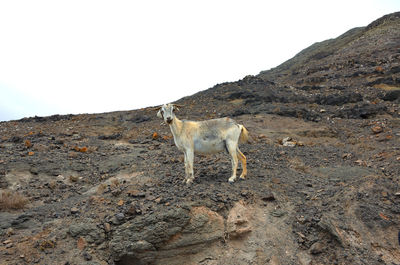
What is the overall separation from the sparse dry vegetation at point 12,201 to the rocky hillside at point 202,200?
30mm

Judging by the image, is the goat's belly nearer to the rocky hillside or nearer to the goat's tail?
the goat's tail

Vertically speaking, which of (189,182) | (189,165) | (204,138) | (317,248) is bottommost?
(317,248)

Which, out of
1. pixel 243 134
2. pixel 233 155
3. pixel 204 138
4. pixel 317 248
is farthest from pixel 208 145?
pixel 317 248

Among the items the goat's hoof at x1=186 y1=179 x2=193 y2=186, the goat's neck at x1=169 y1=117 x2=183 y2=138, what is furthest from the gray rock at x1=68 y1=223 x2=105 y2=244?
the goat's neck at x1=169 y1=117 x2=183 y2=138

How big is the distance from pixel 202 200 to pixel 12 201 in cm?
565

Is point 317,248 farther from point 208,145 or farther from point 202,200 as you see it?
point 208,145

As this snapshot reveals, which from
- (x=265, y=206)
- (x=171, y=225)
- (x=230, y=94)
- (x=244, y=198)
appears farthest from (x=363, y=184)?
(x=230, y=94)

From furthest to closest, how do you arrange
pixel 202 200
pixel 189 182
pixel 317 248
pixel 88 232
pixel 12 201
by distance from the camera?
pixel 189 182 → pixel 12 201 → pixel 202 200 → pixel 88 232 → pixel 317 248

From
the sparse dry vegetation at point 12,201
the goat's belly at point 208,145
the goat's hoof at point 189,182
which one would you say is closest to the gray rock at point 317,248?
the goat's hoof at point 189,182

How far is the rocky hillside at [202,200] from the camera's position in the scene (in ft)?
23.2

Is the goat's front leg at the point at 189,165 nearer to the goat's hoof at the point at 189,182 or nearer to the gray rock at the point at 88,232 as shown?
the goat's hoof at the point at 189,182

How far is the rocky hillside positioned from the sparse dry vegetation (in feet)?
0.10

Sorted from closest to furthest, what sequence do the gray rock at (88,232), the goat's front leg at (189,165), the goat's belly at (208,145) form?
the gray rock at (88,232)
the goat's front leg at (189,165)
the goat's belly at (208,145)

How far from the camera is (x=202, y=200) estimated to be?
7984mm
